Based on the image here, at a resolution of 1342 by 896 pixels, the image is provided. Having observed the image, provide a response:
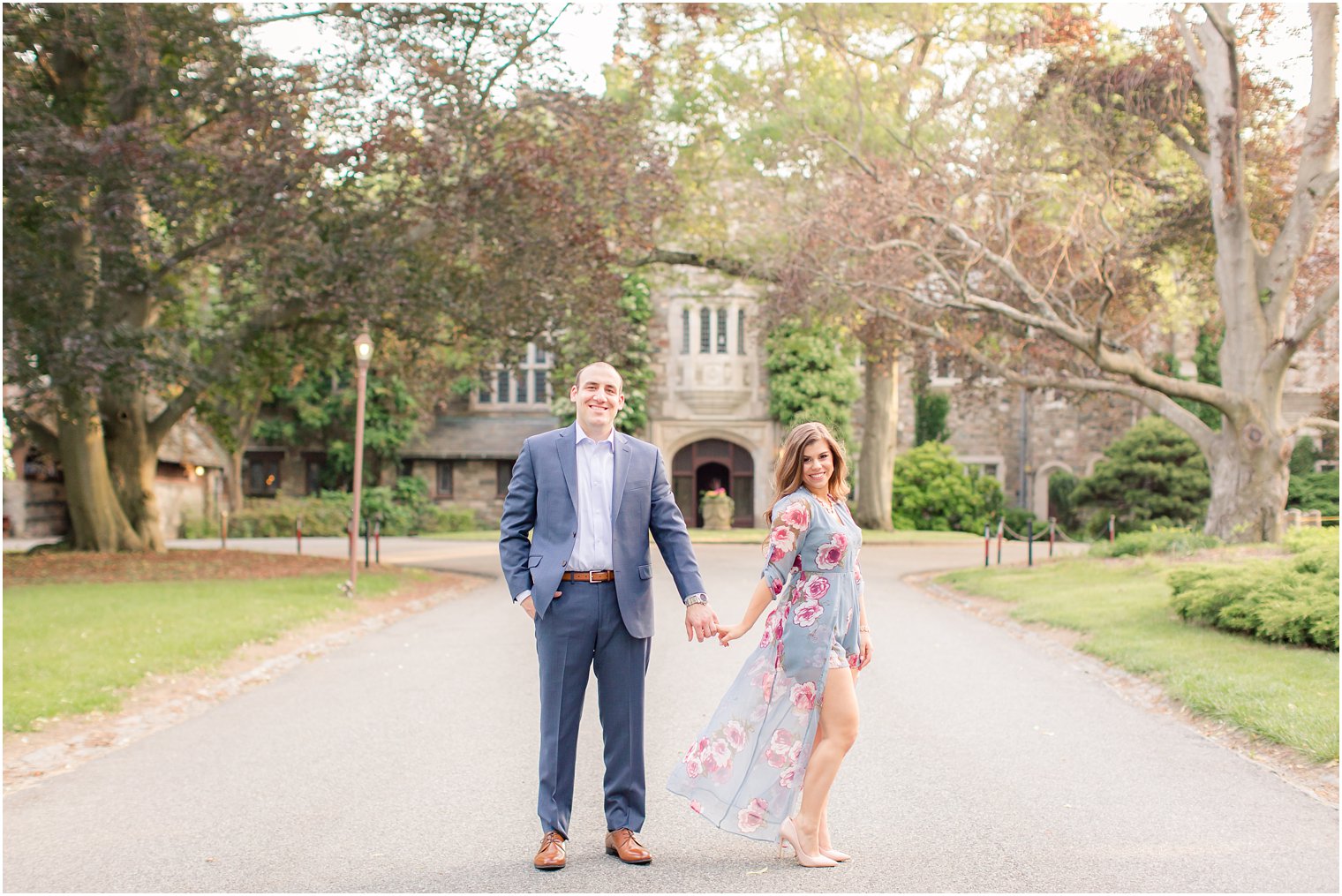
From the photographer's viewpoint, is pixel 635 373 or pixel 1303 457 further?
pixel 635 373

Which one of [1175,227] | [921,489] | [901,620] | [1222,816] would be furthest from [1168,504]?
[1222,816]

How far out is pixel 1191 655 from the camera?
398 inches

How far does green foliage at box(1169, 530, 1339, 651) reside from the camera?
10000mm

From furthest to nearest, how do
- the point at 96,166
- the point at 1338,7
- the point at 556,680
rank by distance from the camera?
the point at 1338,7 → the point at 96,166 → the point at 556,680

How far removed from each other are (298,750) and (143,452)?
17282 millimetres

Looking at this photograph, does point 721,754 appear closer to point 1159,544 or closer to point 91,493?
point 1159,544

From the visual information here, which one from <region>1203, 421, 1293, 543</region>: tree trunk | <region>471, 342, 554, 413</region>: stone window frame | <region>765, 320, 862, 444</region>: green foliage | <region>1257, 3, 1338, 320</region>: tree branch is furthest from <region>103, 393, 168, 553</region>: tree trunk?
<region>1257, 3, 1338, 320</region>: tree branch

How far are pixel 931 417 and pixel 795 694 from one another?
112ft

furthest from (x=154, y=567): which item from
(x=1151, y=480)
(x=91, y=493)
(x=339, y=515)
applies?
(x=1151, y=480)

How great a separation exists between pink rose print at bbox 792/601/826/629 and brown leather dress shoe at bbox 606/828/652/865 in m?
1.07

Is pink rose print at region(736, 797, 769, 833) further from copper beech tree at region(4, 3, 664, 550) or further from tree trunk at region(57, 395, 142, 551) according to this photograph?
tree trunk at region(57, 395, 142, 551)

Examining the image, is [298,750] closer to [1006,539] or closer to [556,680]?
[556,680]

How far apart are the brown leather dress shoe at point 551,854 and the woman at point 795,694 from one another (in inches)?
19.6

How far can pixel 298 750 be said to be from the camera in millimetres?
7285
